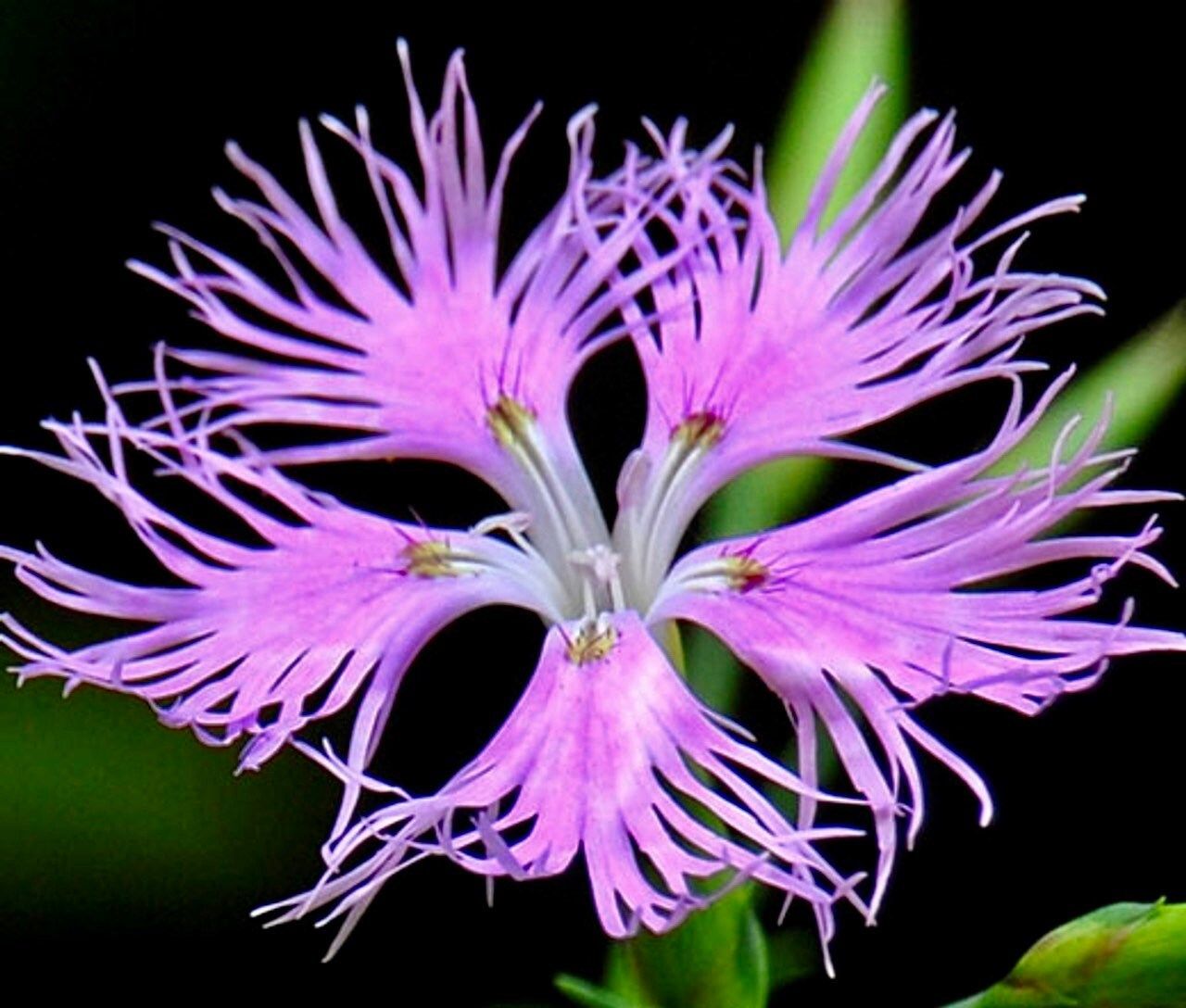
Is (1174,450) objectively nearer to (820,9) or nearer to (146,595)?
(820,9)

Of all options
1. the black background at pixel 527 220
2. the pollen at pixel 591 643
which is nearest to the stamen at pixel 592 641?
the pollen at pixel 591 643

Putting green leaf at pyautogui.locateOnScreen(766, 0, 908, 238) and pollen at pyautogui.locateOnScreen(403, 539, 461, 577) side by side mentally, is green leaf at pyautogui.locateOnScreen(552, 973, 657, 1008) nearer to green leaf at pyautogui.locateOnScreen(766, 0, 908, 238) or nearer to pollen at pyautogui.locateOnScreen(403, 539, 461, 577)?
pollen at pyautogui.locateOnScreen(403, 539, 461, 577)

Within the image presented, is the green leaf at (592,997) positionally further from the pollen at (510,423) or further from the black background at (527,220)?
the black background at (527,220)

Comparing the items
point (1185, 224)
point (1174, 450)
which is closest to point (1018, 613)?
point (1174, 450)

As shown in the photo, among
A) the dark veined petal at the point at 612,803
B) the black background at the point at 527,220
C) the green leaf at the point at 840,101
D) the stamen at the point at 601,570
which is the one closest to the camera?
the dark veined petal at the point at 612,803

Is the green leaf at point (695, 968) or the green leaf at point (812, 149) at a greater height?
the green leaf at point (812, 149)

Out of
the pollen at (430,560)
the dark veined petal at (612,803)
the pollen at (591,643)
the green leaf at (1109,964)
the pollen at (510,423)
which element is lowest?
the green leaf at (1109,964)

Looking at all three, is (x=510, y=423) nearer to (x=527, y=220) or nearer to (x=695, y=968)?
(x=695, y=968)
